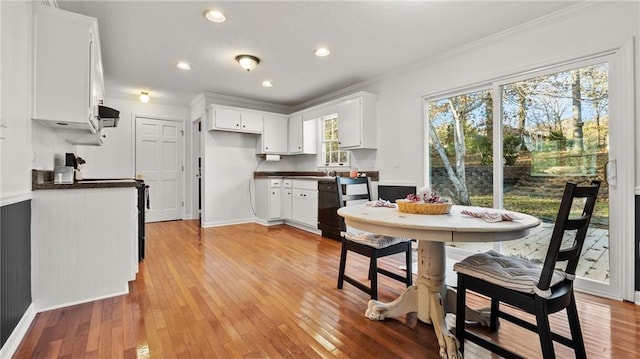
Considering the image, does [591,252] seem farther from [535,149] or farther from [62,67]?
[62,67]

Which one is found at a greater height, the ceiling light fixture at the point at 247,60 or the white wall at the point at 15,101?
the ceiling light fixture at the point at 247,60

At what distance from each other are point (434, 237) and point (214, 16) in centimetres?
254

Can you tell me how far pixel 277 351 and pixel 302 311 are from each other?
0.47 meters

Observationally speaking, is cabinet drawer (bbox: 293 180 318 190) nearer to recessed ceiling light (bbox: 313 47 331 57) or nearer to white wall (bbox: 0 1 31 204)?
recessed ceiling light (bbox: 313 47 331 57)

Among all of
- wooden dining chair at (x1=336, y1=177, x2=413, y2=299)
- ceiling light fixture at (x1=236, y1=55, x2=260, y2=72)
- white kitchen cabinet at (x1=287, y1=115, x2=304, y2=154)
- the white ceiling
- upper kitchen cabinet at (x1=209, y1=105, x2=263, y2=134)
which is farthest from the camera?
white kitchen cabinet at (x1=287, y1=115, x2=304, y2=154)

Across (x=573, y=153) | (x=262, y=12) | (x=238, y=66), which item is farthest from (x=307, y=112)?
(x=573, y=153)

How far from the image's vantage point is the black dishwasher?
162 inches

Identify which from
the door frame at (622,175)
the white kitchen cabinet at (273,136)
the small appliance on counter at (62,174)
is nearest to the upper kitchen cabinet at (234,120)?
the white kitchen cabinet at (273,136)

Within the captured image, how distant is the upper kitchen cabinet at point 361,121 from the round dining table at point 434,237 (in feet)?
7.49

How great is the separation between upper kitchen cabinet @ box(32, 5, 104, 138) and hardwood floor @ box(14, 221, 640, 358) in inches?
55.7

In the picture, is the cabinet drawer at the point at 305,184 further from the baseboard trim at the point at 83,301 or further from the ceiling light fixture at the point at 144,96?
the ceiling light fixture at the point at 144,96

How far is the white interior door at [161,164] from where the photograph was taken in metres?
5.43

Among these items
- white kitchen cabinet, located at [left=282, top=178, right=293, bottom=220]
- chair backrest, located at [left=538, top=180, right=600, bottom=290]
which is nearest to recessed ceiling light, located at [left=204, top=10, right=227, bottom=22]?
chair backrest, located at [left=538, top=180, right=600, bottom=290]

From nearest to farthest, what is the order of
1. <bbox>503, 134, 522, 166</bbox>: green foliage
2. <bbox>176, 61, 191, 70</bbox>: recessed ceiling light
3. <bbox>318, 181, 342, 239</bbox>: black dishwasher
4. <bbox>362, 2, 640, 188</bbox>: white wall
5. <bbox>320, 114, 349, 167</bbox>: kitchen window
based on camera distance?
1. <bbox>362, 2, 640, 188</bbox>: white wall
2. <bbox>503, 134, 522, 166</bbox>: green foliage
3. <bbox>176, 61, 191, 70</bbox>: recessed ceiling light
4. <bbox>318, 181, 342, 239</bbox>: black dishwasher
5. <bbox>320, 114, 349, 167</bbox>: kitchen window
